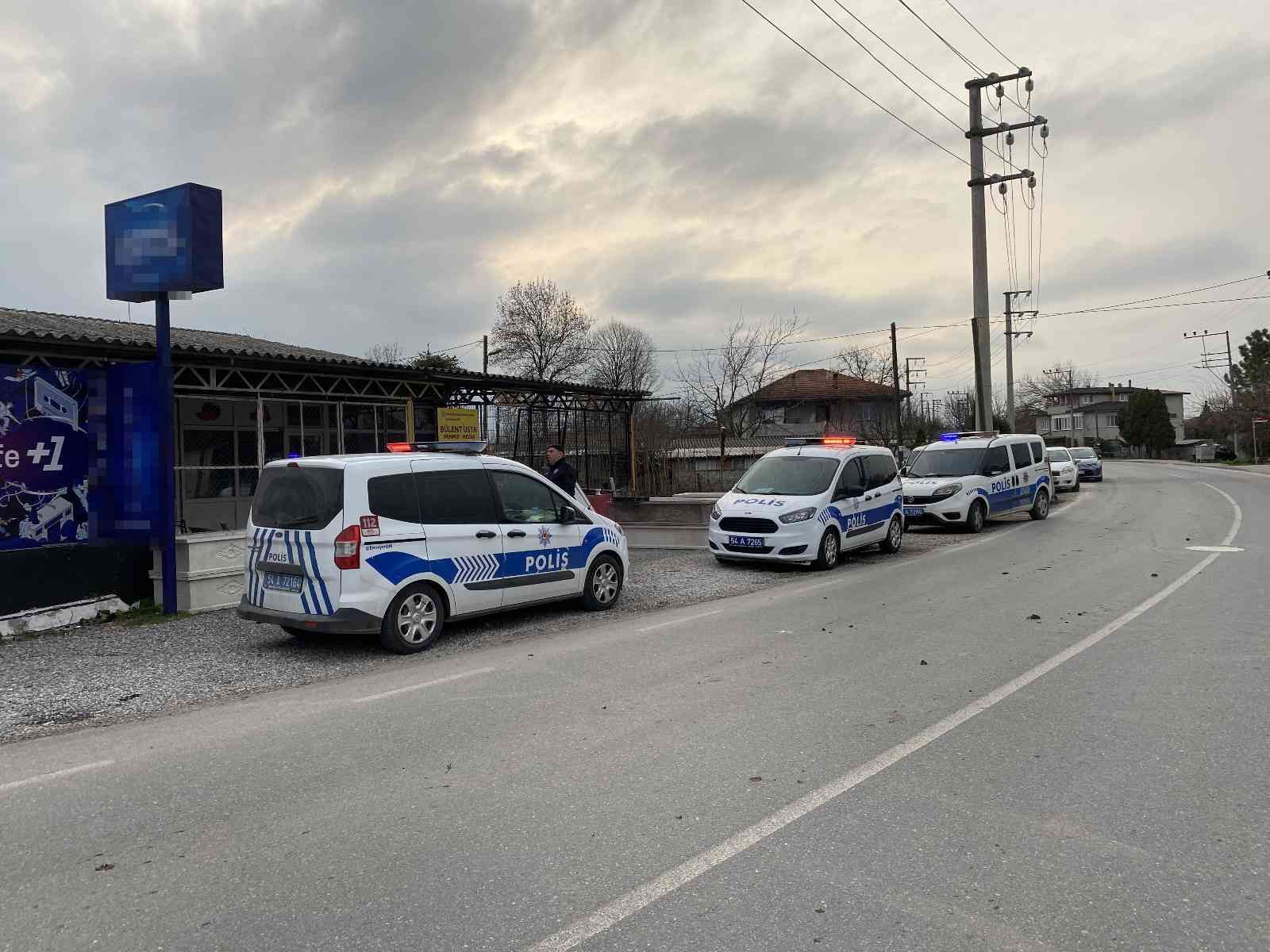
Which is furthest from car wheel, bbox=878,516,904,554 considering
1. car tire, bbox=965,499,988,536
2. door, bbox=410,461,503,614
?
door, bbox=410,461,503,614

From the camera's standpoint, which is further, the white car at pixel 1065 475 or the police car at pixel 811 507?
the white car at pixel 1065 475

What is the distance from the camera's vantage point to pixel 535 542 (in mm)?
9375

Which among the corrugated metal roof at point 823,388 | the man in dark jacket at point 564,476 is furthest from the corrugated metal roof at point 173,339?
the corrugated metal roof at point 823,388

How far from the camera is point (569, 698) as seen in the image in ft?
20.6

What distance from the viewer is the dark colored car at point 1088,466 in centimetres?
3888

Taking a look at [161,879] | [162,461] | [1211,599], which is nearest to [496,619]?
[162,461]

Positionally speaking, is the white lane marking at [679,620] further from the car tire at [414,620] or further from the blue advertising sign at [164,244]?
the blue advertising sign at [164,244]

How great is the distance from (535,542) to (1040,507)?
15.5 metres

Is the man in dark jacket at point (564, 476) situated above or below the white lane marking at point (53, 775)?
above

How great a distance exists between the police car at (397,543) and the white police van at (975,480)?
1116cm

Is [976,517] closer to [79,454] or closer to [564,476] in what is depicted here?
[564,476]

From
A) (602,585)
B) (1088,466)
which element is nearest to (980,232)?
(1088,466)

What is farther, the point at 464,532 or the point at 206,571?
the point at 206,571

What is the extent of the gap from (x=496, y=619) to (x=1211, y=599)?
7464mm
